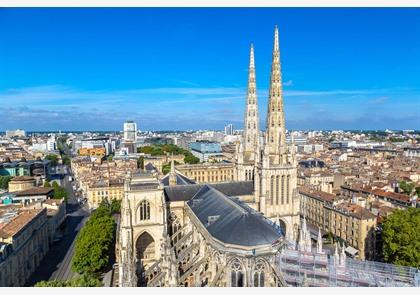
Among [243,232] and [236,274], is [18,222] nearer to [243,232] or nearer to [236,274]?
[236,274]

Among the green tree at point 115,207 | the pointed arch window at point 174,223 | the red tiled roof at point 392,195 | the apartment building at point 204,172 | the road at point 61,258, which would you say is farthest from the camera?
the apartment building at point 204,172

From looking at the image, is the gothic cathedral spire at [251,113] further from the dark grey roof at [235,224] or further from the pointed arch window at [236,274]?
the pointed arch window at [236,274]

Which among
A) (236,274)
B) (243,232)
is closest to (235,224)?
(243,232)

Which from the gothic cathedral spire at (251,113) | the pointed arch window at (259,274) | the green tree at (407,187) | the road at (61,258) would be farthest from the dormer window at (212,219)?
the green tree at (407,187)

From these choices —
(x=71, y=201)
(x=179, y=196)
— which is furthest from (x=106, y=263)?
(x=71, y=201)

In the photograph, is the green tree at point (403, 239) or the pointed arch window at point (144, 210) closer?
the green tree at point (403, 239)

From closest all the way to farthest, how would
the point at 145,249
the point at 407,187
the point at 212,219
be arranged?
1. the point at 212,219
2. the point at 145,249
3. the point at 407,187

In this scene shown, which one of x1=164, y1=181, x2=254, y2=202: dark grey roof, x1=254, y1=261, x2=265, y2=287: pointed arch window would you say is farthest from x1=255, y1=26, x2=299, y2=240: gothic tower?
x1=254, y1=261, x2=265, y2=287: pointed arch window

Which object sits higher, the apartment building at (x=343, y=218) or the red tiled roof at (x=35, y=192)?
Answer: the red tiled roof at (x=35, y=192)
